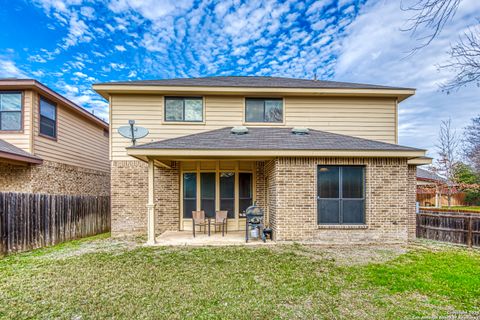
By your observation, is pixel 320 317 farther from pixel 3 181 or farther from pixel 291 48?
pixel 291 48

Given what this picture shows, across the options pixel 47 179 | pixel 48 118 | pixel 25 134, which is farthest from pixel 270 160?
pixel 48 118

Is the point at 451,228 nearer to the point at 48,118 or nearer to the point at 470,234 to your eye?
the point at 470,234

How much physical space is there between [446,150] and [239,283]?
24.3 m

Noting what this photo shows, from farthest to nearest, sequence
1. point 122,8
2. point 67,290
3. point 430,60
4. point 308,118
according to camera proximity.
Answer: point 122,8 → point 308,118 → point 67,290 → point 430,60

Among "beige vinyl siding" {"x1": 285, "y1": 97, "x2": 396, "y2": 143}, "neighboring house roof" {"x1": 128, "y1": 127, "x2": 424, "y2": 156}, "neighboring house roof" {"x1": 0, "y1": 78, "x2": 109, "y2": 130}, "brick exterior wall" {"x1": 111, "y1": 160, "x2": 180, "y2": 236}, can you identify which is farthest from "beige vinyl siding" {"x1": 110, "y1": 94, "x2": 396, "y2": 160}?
"neighboring house roof" {"x1": 0, "y1": 78, "x2": 109, "y2": 130}

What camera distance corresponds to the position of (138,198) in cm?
957

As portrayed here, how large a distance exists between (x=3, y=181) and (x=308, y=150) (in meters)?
10.6

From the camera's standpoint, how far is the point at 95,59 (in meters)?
18.7

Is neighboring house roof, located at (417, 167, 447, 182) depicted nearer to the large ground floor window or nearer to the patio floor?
the large ground floor window

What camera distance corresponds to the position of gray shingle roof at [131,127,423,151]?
7.67 m

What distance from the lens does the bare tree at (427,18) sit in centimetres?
281

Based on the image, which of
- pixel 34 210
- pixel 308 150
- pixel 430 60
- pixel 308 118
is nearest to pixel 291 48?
pixel 308 118

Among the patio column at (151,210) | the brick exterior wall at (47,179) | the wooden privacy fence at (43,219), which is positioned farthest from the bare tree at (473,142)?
the brick exterior wall at (47,179)

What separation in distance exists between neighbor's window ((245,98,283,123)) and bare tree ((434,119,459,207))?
17867 millimetres
